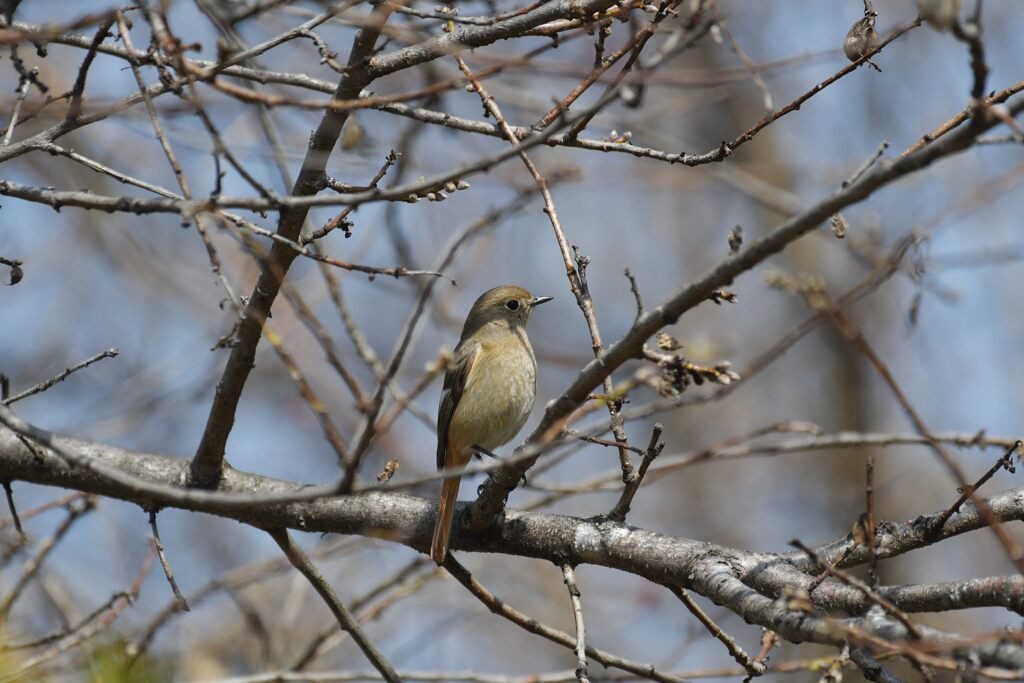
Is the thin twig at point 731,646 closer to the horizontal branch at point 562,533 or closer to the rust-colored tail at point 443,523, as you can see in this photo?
the horizontal branch at point 562,533

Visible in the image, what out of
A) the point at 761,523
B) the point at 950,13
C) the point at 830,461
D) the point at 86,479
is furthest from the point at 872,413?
the point at 950,13

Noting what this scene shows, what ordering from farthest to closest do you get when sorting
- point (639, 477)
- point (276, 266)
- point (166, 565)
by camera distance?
point (166, 565) → point (639, 477) → point (276, 266)

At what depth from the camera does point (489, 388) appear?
5105 millimetres

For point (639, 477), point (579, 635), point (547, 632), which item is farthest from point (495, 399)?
point (579, 635)

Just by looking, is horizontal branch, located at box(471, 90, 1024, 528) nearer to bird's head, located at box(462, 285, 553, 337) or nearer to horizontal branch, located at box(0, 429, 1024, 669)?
horizontal branch, located at box(0, 429, 1024, 669)

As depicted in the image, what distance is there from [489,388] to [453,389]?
0.26 metres

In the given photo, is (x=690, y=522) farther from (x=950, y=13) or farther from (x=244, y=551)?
(x=950, y=13)

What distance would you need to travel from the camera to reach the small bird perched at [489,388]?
16.6ft

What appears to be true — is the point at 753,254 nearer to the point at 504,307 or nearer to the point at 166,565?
the point at 166,565

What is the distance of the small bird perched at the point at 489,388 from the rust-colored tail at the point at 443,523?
1143mm

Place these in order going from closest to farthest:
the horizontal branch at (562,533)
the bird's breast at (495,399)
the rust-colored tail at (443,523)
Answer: the horizontal branch at (562,533)
the rust-colored tail at (443,523)
the bird's breast at (495,399)

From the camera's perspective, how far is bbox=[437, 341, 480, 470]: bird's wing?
17.2ft

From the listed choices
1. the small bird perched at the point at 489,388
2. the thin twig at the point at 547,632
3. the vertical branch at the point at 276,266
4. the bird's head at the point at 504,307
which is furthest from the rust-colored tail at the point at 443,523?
the bird's head at the point at 504,307

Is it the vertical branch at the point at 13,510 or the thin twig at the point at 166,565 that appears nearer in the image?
the vertical branch at the point at 13,510
